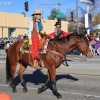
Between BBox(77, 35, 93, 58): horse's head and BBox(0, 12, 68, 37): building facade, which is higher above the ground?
BBox(0, 12, 68, 37): building facade

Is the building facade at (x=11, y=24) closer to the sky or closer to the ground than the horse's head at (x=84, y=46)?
closer to the sky

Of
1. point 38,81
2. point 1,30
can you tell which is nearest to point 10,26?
point 1,30

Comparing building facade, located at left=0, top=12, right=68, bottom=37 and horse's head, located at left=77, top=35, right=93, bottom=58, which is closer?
horse's head, located at left=77, top=35, right=93, bottom=58

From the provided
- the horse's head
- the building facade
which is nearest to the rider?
the horse's head

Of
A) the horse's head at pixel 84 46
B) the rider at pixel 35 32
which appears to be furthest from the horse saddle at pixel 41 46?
the horse's head at pixel 84 46

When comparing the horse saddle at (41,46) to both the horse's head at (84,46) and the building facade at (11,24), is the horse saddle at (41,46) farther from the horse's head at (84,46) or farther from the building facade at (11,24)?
the building facade at (11,24)

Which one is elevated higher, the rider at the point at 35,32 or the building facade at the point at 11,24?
the building facade at the point at 11,24

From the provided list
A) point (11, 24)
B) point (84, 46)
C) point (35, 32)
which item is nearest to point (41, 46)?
point (35, 32)

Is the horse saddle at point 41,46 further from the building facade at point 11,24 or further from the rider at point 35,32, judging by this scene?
the building facade at point 11,24

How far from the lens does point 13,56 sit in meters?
8.31

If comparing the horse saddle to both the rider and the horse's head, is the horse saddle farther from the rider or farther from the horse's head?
the horse's head

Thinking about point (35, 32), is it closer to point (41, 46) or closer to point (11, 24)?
point (41, 46)

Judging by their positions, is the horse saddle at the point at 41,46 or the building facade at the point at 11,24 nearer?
the horse saddle at the point at 41,46

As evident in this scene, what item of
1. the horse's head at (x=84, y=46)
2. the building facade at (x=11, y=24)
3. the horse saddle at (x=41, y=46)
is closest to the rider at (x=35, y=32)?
the horse saddle at (x=41, y=46)
